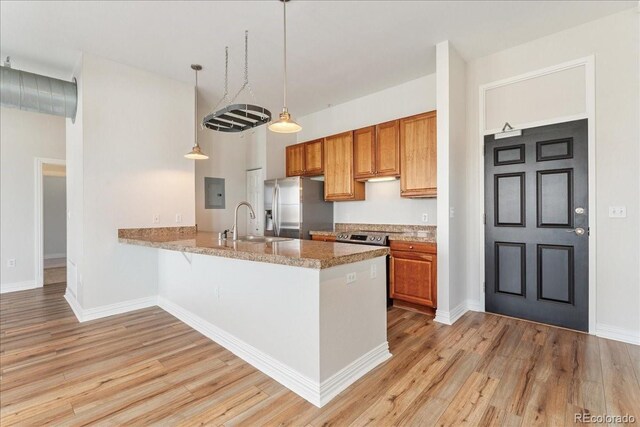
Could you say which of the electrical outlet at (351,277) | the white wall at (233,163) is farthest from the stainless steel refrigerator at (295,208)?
the electrical outlet at (351,277)

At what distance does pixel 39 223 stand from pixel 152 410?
456 centimetres

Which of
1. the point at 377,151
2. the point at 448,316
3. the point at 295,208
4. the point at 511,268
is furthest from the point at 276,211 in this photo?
the point at 511,268

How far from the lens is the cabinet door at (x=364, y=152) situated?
14.1 feet

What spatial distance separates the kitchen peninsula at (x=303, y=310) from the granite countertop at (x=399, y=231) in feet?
4.10

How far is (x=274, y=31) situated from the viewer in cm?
301

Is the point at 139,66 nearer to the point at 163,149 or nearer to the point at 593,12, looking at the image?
the point at 163,149

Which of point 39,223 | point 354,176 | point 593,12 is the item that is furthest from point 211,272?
point 593,12

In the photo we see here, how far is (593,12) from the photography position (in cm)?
277

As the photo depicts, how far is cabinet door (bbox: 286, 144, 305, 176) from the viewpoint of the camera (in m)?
5.37

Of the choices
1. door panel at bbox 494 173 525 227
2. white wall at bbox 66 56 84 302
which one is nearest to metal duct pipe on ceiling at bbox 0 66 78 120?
white wall at bbox 66 56 84 302

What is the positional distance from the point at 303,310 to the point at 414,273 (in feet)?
6.48

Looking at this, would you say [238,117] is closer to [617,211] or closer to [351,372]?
[351,372]

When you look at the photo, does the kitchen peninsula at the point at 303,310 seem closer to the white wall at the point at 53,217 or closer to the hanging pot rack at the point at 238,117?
the hanging pot rack at the point at 238,117

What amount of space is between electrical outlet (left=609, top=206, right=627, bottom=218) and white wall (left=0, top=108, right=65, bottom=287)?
23.7 feet
